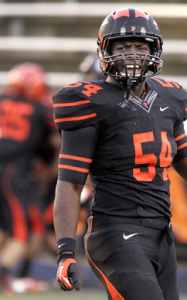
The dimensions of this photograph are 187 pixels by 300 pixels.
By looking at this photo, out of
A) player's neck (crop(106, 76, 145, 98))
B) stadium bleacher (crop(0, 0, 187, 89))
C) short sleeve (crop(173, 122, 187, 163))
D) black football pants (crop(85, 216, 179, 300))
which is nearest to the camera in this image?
black football pants (crop(85, 216, 179, 300))

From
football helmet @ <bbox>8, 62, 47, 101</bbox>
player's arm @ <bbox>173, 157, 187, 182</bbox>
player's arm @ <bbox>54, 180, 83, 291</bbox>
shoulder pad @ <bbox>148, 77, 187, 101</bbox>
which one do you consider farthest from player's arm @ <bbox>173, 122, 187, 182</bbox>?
football helmet @ <bbox>8, 62, 47, 101</bbox>

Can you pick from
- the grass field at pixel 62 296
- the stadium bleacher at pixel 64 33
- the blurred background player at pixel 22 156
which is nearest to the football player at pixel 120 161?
the grass field at pixel 62 296

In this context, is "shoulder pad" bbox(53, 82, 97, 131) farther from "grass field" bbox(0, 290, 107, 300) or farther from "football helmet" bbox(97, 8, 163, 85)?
"grass field" bbox(0, 290, 107, 300)

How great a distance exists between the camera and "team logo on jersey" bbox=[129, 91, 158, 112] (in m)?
2.81

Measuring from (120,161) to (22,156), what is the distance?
3.19 m

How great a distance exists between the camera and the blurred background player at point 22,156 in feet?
18.3

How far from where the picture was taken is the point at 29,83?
589 centimetres

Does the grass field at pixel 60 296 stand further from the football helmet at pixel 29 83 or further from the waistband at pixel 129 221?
the waistband at pixel 129 221

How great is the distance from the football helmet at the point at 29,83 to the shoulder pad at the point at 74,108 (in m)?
3.16

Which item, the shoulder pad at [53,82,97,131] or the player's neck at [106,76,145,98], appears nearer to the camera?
the shoulder pad at [53,82,97,131]

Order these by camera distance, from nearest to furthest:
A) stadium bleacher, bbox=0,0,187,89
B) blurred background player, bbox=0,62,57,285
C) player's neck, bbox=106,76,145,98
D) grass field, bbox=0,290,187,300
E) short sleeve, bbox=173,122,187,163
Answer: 1. player's neck, bbox=106,76,145,98
2. short sleeve, bbox=173,122,187,163
3. grass field, bbox=0,290,187,300
4. blurred background player, bbox=0,62,57,285
5. stadium bleacher, bbox=0,0,187,89

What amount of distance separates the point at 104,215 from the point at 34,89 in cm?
336

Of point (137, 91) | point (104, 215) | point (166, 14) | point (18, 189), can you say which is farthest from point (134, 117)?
point (166, 14)

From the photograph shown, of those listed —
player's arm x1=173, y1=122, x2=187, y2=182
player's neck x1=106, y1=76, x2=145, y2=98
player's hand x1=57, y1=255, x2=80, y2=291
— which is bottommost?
player's hand x1=57, y1=255, x2=80, y2=291
